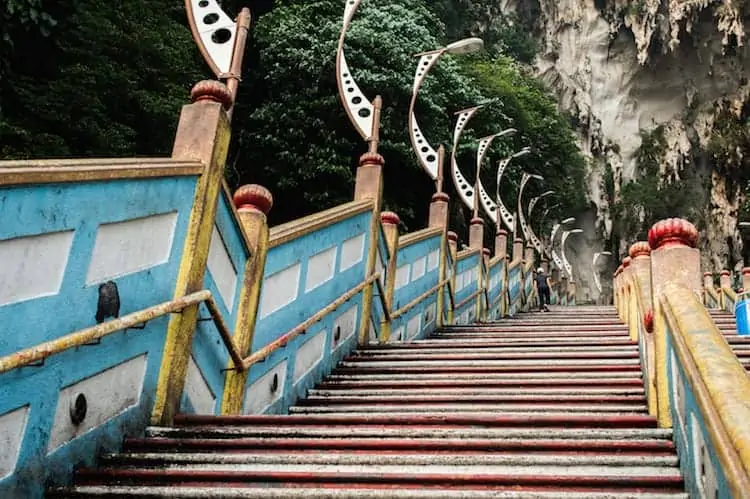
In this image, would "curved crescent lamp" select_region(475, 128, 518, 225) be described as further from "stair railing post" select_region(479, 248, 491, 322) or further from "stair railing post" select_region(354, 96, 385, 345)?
"stair railing post" select_region(354, 96, 385, 345)

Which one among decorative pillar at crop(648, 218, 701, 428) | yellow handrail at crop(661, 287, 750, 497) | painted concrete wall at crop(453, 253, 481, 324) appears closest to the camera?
yellow handrail at crop(661, 287, 750, 497)

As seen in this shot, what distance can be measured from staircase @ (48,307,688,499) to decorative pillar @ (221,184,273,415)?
0.65 m

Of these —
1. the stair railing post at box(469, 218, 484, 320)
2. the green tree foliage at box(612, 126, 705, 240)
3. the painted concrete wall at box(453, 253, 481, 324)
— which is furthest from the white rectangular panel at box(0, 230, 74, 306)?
the green tree foliage at box(612, 126, 705, 240)

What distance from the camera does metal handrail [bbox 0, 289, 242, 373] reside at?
8.99 feet

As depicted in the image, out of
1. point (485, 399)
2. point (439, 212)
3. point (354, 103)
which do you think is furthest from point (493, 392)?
point (439, 212)

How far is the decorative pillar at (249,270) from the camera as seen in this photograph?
4738 millimetres

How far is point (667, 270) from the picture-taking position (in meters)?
3.90

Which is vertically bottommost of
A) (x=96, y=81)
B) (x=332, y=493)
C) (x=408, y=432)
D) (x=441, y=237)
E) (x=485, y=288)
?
(x=332, y=493)

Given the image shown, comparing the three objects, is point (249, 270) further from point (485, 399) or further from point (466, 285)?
point (466, 285)

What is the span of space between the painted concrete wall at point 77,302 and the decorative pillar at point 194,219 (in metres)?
0.07

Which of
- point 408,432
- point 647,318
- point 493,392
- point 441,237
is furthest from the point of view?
point 441,237

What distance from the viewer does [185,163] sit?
4.16m

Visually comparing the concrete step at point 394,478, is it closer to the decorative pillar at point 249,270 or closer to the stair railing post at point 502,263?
the decorative pillar at point 249,270

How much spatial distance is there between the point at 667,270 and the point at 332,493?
7.00 ft
